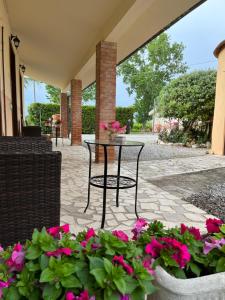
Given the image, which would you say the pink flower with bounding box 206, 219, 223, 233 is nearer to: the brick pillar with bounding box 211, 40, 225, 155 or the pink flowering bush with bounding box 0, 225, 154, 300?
the pink flowering bush with bounding box 0, 225, 154, 300

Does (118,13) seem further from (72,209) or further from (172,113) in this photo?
(172,113)

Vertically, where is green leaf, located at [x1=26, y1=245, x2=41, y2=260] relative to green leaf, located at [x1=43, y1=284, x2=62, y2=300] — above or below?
above

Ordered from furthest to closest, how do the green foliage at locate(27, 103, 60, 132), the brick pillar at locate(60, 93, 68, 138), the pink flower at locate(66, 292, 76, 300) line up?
the green foliage at locate(27, 103, 60, 132), the brick pillar at locate(60, 93, 68, 138), the pink flower at locate(66, 292, 76, 300)

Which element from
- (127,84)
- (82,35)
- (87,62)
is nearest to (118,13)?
(82,35)

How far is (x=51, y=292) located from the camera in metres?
0.65

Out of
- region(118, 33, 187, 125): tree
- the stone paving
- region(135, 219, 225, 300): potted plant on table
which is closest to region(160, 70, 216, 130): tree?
the stone paving

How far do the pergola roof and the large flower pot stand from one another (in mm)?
3496

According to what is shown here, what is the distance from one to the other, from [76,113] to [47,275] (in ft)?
28.9

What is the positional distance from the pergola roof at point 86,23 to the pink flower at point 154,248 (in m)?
3.37

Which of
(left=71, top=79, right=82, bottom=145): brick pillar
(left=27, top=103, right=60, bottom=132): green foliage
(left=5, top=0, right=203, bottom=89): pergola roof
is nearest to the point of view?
(left=5, top=0, right=203, bottom=89): pergola roof

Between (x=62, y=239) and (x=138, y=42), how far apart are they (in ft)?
17.4

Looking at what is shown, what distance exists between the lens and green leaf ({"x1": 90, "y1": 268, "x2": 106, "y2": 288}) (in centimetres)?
65

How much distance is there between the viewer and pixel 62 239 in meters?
0.79

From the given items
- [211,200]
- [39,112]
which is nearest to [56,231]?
[211,200]
